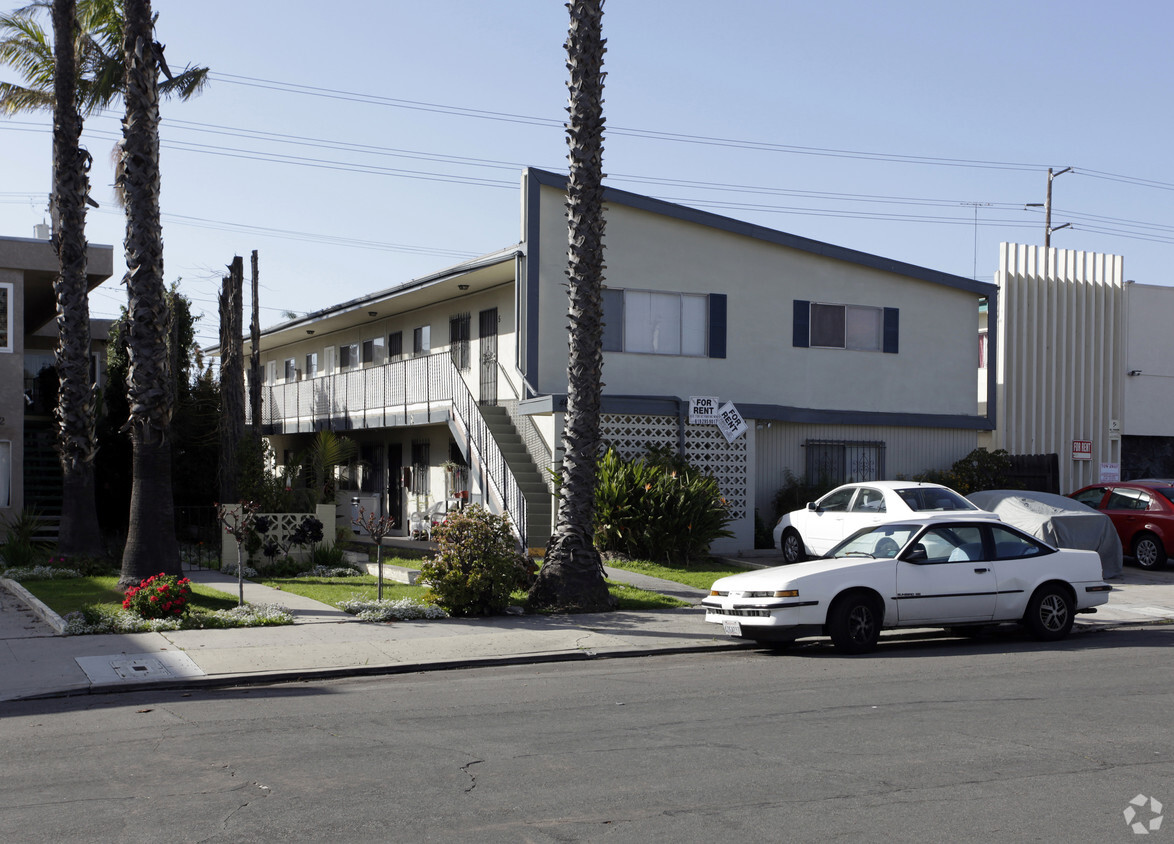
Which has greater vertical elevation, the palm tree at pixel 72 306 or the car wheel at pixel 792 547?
the palm tree at pixel 72 306

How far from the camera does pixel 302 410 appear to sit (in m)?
31.7

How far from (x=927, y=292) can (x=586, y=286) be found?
13.7m

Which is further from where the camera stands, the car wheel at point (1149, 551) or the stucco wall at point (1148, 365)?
the stucco wall at point (1148, 365)

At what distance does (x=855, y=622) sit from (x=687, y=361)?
12010 millimetres

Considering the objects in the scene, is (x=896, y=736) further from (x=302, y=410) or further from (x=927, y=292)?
(x=302, y=410)

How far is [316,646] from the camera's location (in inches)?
469

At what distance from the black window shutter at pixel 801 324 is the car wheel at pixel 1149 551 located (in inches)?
305

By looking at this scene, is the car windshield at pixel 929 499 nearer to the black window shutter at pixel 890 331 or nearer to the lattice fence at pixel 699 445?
the lattice fence at pixel 699 445

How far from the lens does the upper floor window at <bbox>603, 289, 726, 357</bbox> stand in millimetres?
22859

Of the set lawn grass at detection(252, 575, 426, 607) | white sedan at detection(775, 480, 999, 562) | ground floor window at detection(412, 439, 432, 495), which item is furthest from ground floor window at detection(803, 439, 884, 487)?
lawn grass at detection(252, 575, 426, 607)

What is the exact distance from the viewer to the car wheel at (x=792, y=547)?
20188 mm

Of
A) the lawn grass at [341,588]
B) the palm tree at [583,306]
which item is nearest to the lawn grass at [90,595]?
the lawn grass at [341,588]

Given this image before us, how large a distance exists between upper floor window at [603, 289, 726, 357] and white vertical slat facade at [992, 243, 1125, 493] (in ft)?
27.4

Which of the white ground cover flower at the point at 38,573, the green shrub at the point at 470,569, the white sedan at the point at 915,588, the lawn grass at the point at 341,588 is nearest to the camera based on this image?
the white sedan at the point at 915,588
